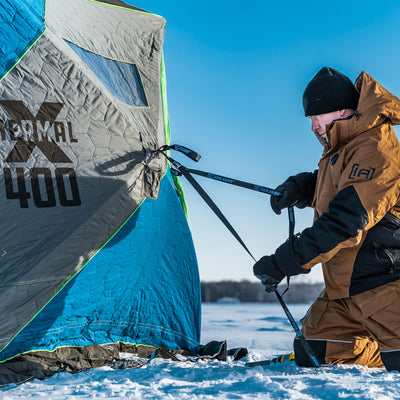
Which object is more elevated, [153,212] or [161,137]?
[161,137]

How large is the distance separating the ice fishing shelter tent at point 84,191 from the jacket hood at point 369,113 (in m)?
1.24

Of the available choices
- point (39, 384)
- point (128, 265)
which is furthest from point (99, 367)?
point (128, 265)

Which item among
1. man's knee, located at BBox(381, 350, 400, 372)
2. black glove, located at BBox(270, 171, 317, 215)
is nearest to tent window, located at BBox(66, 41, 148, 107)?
black glove, located at BBox(270, 171, 317, 215)

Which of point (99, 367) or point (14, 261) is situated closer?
point (14, 261)

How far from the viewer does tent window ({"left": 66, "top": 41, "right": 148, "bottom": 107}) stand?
2.95 metres

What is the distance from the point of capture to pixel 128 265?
116 inches

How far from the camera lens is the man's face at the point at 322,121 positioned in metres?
2.46

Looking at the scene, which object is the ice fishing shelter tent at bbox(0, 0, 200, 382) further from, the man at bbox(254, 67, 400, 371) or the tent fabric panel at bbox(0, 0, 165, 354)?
the man at bbox(254, 67, 400, 371)

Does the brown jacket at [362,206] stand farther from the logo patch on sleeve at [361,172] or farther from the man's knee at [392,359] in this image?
the man's knee at [392,359]

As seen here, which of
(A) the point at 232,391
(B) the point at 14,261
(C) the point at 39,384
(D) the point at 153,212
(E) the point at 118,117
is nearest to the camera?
(A) the point at 232,391

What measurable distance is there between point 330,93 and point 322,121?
165mm

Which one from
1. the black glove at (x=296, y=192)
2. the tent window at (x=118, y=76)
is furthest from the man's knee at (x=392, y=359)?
the tent window at (x=118, y=76)

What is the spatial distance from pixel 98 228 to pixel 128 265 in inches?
15.1

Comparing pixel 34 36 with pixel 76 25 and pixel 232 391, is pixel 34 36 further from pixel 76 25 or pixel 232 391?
pixel 232 391
